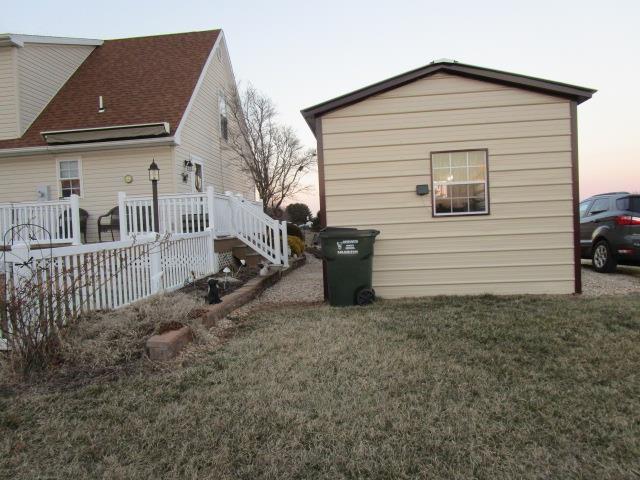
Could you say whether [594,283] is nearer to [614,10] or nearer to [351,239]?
[351,239]

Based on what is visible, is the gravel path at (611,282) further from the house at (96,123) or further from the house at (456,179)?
the house at (96,123)

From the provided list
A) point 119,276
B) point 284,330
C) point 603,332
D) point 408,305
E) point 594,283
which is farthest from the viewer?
point 594,283

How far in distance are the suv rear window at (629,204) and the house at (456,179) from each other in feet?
8.62

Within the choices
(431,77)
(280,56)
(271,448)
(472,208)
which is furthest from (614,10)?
(271,448)

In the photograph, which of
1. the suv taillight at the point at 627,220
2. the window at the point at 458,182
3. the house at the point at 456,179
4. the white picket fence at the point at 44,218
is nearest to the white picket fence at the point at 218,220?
the white picket fence at the point at 44,218

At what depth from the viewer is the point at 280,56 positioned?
1505 cm

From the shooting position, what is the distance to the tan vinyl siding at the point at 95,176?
1162cm

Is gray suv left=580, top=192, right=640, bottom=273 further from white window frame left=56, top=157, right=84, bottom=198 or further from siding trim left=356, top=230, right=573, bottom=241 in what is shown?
white window frame left=56, top=157, right=84, bottom=198

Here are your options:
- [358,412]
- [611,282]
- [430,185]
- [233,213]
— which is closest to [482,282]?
[430,185]

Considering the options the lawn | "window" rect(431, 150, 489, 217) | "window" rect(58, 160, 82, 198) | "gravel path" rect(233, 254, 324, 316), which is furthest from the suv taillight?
"window" rect(58, 160, 82, 198)

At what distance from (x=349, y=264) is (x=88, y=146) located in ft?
29.0

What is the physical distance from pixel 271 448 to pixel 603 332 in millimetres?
3691

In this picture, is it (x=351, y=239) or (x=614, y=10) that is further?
(x=614, y=10)

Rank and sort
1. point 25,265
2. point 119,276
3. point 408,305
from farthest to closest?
1. point 408,305
2. point 119,276
3. point 25,265
